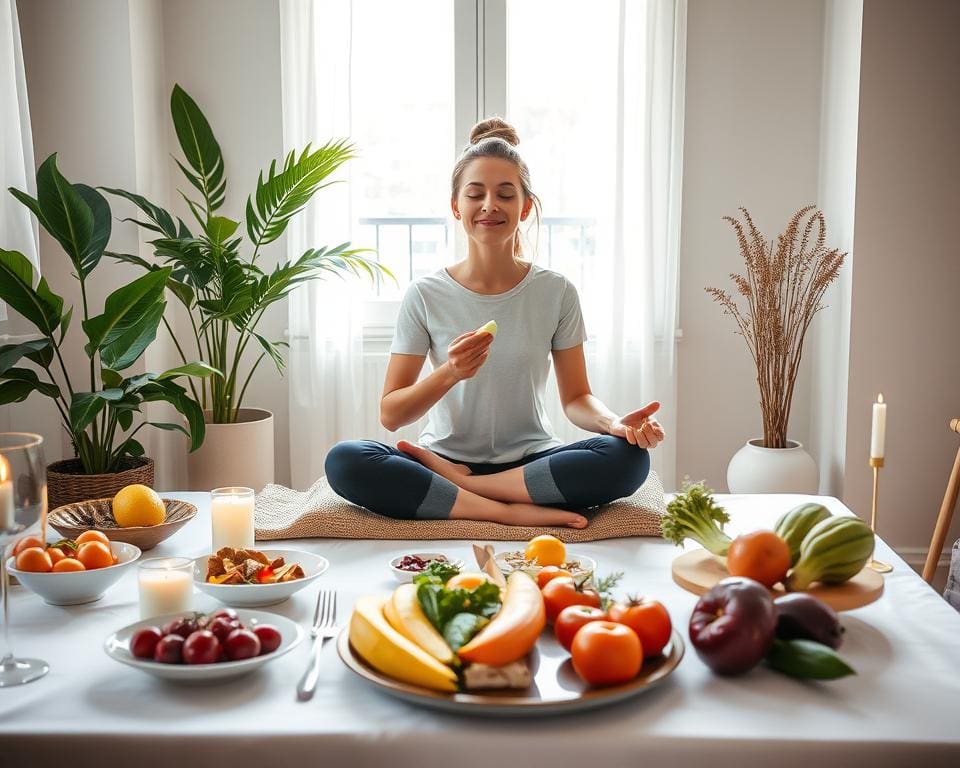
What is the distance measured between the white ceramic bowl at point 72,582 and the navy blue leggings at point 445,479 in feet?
2.16

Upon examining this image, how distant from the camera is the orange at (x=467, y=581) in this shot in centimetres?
128

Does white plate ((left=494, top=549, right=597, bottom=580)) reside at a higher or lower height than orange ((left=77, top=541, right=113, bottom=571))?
lower

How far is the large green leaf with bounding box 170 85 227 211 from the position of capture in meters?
3.39

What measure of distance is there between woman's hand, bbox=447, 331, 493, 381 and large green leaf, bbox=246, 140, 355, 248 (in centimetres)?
132

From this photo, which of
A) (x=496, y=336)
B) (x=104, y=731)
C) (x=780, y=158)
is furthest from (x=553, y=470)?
(x=780, y=158)

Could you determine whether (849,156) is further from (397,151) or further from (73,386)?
(73,386)

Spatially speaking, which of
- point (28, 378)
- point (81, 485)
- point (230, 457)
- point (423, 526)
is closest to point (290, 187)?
point (230, 457)

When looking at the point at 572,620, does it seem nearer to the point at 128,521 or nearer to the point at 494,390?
the point at 128,521

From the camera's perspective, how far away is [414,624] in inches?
46.2

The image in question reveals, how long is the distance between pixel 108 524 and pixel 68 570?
0.38 metres

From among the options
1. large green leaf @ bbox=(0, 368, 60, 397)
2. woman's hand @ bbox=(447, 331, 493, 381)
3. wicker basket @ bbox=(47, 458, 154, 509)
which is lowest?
wicker basket @ bbox=(47, 458, 154, 509)

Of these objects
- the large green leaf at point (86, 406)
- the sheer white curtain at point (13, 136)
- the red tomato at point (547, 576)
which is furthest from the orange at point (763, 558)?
the sheer white curtain at point (13, 136)

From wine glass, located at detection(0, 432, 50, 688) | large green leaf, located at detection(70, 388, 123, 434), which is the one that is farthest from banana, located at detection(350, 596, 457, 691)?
large green leaf, located at detection(70, 388, 123, 434)

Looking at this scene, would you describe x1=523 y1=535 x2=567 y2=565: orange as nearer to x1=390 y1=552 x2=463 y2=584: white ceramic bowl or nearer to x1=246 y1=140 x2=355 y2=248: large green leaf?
x1=390 y1=552 x2=463 y2=584: white ceramic bowl
